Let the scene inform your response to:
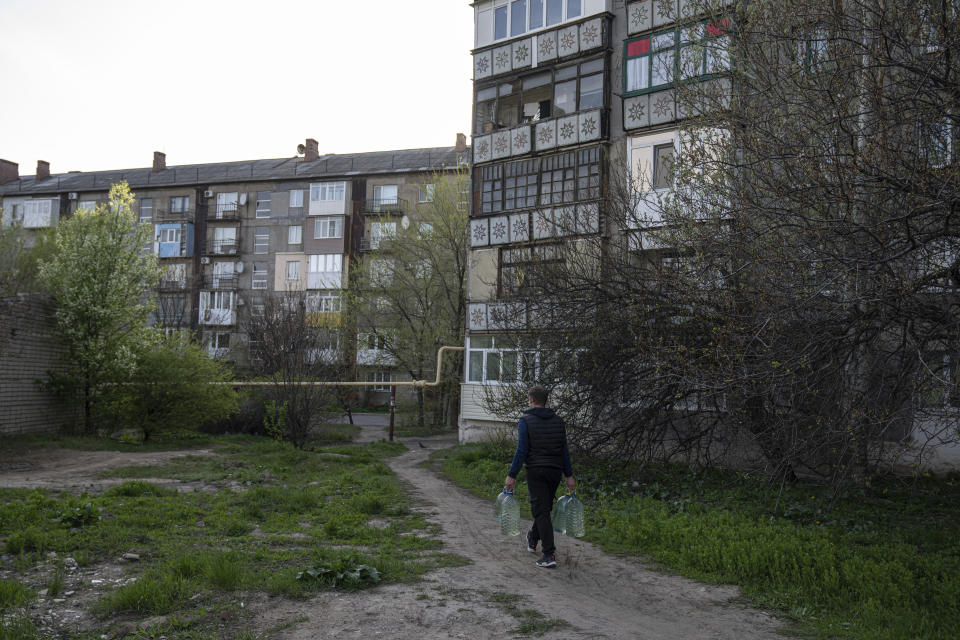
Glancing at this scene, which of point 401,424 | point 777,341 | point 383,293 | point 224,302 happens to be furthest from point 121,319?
point 224,302

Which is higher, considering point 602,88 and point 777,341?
point 602,88

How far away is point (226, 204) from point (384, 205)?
12445 millimetres

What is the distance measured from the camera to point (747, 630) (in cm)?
541

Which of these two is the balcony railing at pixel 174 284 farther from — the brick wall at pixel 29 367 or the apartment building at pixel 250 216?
the brick wall at pixel 29 367

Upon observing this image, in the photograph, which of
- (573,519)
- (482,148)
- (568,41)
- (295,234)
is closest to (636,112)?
(568,41)

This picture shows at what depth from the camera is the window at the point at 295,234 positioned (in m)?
49.5

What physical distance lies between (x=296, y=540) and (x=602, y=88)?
16496 mm

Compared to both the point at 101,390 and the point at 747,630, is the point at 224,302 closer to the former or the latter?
the point at 101,390

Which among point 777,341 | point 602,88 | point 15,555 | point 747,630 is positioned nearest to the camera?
point 747,630

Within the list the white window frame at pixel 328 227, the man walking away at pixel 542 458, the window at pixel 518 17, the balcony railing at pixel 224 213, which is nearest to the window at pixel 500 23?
the window at pixel 518 17

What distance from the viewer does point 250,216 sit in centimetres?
5066

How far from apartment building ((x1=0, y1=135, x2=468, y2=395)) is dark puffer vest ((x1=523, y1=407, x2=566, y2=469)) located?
3941 cm

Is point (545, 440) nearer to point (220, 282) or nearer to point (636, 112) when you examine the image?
point (636, 112)

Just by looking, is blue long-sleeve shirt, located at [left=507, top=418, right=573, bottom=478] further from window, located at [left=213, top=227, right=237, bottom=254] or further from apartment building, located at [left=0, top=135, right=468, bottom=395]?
window, located at [left=213, top=227, right=237, bottom=254]
